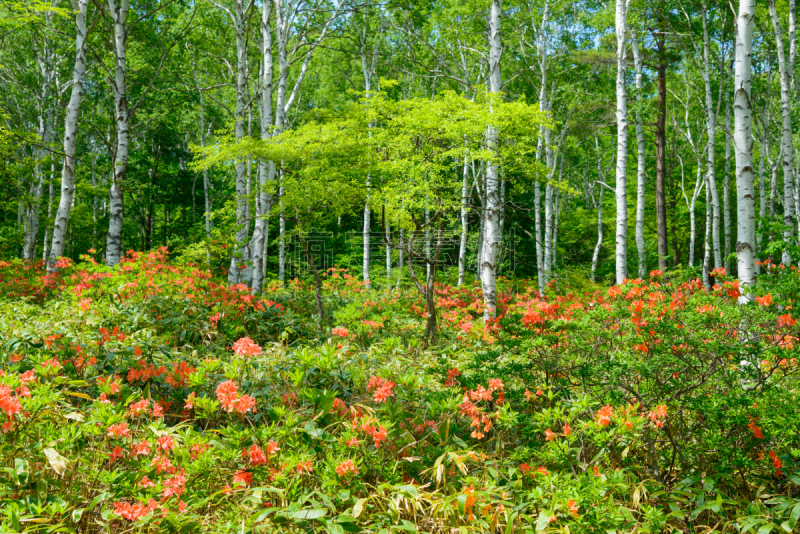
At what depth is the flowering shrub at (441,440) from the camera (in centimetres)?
233

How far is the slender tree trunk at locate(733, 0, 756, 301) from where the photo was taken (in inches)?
178

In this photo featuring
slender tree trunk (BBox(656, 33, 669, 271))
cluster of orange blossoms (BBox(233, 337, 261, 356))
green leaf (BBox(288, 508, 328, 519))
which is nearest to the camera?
green leaf (BBox(288, 508, 328, 519))

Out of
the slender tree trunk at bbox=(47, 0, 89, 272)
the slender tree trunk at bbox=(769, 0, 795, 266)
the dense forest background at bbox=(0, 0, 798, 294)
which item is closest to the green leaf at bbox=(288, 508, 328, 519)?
the dense forest background at bbox=(0, 0, 798, 294)

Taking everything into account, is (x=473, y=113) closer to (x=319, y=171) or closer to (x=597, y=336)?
(x=319, y=171)

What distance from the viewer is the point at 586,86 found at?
14164 millimetres

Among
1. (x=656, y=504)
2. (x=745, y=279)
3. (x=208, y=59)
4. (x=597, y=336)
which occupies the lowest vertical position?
(x=656, y=504)

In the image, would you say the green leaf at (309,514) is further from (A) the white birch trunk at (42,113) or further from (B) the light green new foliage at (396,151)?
(A) the white birch trunk at (42,113)

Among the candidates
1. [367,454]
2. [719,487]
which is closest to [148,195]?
[367,454]

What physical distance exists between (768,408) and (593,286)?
1037 centimetres

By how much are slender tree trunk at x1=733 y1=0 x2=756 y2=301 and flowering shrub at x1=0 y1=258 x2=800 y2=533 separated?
310 mm

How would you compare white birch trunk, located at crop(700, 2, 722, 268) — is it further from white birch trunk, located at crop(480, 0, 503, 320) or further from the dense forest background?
white birch trunk, located at crop(480, 0, 503, 320)

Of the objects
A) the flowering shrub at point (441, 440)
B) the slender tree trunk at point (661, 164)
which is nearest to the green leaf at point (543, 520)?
the flowering shrub at point (441, 440)

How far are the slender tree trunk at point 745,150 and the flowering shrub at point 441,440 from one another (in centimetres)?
31

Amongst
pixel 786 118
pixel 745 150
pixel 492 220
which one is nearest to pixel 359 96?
pixel 492 220
